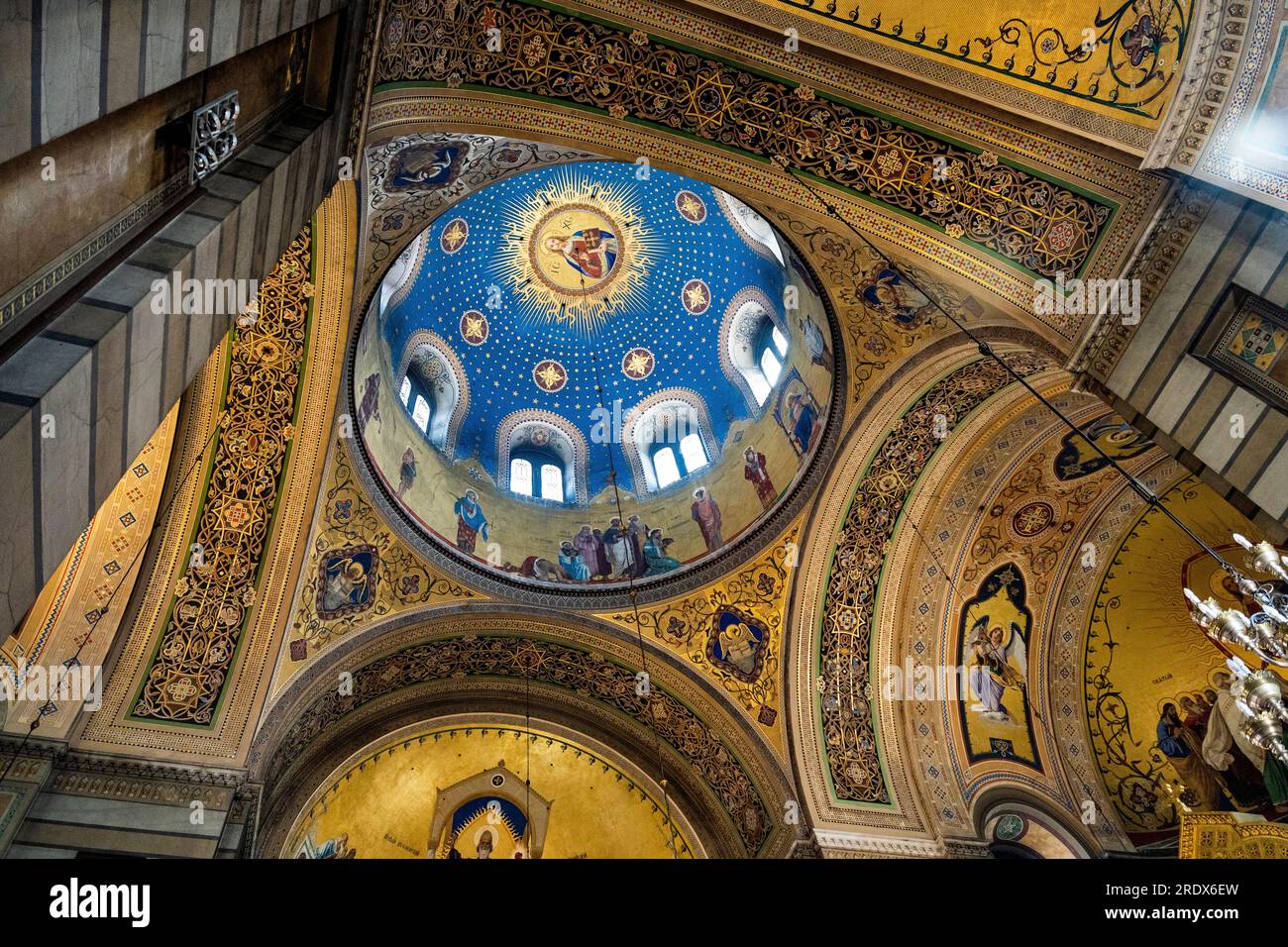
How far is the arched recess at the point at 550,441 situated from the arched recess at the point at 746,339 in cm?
288

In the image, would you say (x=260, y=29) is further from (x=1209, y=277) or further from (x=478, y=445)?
(x=478, y=445)

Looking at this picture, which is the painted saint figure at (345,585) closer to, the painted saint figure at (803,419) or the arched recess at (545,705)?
the arched recess at (545,705)

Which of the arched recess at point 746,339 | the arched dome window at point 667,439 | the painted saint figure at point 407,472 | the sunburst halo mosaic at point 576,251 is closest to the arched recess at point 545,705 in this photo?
the painted saint figure at point 407,472

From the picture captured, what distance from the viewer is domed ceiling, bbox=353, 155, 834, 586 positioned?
1262 cm

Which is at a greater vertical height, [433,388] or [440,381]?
[440,381]

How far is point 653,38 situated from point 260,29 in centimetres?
377

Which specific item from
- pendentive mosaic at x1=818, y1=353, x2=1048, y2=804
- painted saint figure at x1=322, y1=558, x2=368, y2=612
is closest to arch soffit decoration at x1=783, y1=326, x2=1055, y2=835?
pendentive mosaic at x1=818, y1=353, x2=1048, y2=804

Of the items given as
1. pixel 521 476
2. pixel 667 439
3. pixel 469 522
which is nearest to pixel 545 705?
pixel 469 522

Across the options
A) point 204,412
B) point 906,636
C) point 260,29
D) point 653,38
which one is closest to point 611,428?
point 906,636

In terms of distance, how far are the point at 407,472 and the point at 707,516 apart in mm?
4591

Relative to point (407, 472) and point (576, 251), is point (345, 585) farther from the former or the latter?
point (576, 251)

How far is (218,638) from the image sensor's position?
964 cm

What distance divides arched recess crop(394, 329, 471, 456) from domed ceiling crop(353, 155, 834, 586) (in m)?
0.03

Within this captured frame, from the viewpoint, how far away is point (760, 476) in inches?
505
